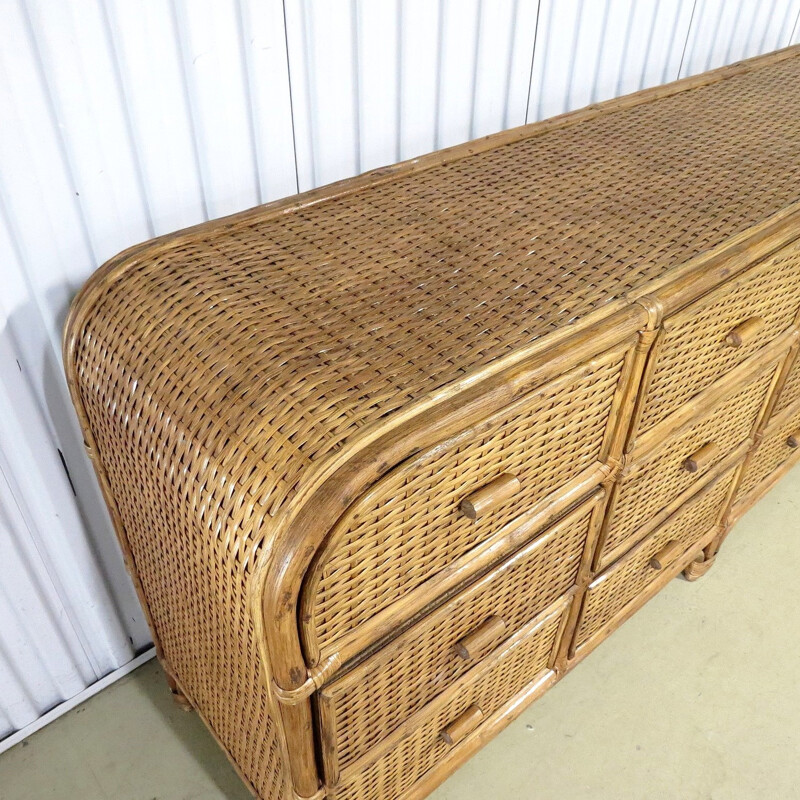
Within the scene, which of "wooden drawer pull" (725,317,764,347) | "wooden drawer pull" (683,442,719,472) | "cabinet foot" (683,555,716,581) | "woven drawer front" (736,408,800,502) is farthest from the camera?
"cabinet foot" (683,555,716,581)

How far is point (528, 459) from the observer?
868mm

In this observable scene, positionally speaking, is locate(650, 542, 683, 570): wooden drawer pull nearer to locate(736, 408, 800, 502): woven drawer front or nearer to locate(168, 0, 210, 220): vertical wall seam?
locate(736, 408, 800, 502): woven drawer front

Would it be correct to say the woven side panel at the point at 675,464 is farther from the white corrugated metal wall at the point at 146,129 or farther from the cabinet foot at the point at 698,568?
the white corrugated metal wall at the point at 146,129

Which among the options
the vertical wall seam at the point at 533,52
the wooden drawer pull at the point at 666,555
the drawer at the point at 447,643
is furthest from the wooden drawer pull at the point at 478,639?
the vertical wall seam at the point at 533,52

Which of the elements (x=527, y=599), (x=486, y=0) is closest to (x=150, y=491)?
(x=527, y=599)

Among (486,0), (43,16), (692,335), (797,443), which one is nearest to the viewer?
(43,16)

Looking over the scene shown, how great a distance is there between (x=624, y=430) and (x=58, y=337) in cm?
78

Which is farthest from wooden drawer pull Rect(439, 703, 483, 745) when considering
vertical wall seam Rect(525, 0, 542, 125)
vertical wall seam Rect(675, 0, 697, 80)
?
vertical wall seam Rect(675, 0, 697, 80)

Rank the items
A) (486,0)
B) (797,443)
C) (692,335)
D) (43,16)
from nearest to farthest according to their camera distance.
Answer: (43,16), (692,335), (486,0), (797,443)

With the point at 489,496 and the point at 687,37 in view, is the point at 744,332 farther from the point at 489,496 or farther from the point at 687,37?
the point at 687,37

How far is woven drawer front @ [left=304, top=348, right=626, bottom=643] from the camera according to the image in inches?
28.1

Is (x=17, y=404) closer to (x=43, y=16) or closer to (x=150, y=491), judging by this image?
(x=150, y=491)

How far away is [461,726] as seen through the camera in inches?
43.9

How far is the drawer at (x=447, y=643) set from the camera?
0.86 metres
